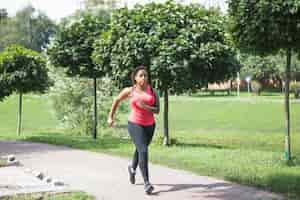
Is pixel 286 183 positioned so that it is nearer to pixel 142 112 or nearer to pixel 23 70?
pixel 142 112

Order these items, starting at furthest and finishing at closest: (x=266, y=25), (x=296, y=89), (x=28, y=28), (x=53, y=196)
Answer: (x=28, y=28)
(x=296, y=89)
(x=266, y=25)
(x=53, y=196)

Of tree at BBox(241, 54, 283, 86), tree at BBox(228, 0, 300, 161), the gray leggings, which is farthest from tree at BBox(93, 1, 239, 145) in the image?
tree at BBox(241, 54, 283, 86)

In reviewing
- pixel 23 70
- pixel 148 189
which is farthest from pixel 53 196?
pixel 23 70

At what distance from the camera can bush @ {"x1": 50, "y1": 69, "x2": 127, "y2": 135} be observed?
2350 centimetres

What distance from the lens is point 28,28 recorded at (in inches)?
4392

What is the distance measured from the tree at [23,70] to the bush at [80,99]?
3450mm

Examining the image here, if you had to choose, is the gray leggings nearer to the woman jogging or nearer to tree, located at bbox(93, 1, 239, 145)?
the woman jogging

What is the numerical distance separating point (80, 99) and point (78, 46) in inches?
295

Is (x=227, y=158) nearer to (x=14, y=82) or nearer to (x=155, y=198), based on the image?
(x=155, y=198)

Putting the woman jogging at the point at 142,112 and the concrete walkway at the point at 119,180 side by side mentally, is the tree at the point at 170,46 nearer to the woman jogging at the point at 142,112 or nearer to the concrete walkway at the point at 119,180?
the concrete walkway at the point at 119,180

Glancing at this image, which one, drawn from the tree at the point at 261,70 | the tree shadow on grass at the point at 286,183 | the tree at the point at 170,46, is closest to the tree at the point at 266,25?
the tree shadow on grass at the point at 286,183

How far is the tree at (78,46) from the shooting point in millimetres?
16453

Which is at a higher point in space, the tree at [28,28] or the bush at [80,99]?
the tree at [28,28]

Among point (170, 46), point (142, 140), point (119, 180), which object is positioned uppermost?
point (170, 46)
